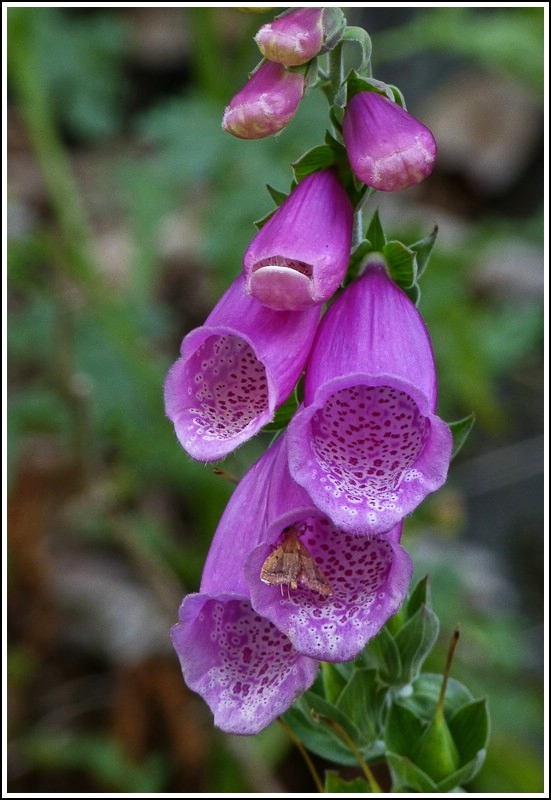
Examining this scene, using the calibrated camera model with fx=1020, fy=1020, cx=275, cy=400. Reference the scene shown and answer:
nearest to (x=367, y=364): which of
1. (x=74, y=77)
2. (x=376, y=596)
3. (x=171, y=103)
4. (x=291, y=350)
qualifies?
(x=291, y=350)

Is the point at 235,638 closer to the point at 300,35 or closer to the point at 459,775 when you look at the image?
the point at 459,775

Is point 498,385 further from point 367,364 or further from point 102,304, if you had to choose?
point 367,364

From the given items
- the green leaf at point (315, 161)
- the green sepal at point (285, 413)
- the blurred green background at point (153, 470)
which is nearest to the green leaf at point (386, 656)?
the green sepal at point (285, 413)

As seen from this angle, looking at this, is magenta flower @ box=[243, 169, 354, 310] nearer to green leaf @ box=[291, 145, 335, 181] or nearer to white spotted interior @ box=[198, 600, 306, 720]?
green leaf @ box=[291, 145, 335, 181]

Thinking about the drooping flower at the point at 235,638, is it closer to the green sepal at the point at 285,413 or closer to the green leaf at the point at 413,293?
the green sepal at the point at 285,413

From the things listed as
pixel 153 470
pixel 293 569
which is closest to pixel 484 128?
pixel 153 470

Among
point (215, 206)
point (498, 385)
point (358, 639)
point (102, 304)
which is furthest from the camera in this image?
point (498, 385)

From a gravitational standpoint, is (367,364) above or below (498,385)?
above
